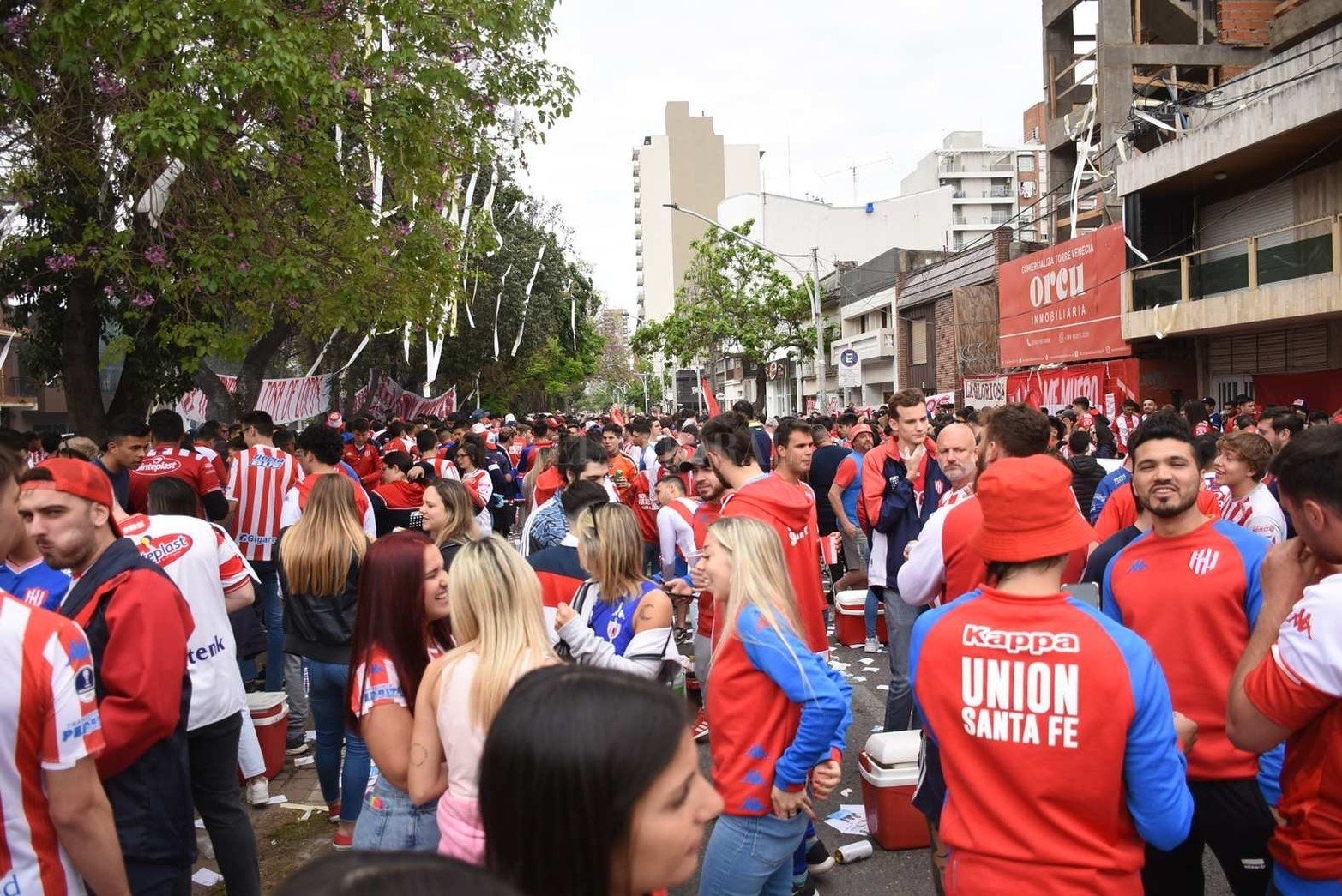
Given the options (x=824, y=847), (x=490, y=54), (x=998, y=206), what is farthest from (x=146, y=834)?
(x=998, y=206)

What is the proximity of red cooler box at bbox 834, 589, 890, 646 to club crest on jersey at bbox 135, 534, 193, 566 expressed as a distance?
5967mm

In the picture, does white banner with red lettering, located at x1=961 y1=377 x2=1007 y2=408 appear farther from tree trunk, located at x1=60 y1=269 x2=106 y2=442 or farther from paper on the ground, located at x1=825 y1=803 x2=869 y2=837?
paper on the ground, located at x1=825 y1=803 x2=869 y2=837

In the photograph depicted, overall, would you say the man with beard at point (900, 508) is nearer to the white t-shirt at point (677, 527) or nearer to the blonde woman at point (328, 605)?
the white t-shirt at point (677, 527)

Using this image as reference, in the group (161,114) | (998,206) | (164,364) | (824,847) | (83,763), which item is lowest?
(824,847)

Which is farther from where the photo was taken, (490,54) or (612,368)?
(612,368)

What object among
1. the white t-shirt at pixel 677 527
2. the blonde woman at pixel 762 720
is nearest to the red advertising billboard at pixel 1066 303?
the white t-shirt at pixel 677 527

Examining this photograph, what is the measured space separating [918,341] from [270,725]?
126ft

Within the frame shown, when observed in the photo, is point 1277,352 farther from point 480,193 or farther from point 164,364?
point 480,193

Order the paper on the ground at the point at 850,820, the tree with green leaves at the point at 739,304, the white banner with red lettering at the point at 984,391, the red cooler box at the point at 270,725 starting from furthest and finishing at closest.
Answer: the tree with green leaves at the point at 739,304
the white banner with red lettering at the point at 984,391
the red cooler box at the point at 270,725
the paper on the ground at the point at 850,820

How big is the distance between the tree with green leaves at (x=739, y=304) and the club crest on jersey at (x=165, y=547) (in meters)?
37.4

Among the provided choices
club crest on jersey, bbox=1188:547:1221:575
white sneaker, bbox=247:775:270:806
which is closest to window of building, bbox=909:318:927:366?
white sneaker, bbox=247:775:270:806

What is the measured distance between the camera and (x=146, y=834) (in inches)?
131

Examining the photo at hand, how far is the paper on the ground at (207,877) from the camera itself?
523cm

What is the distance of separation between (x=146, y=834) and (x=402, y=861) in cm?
277
